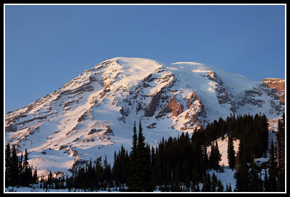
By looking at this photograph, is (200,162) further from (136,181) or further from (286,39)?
(286,39)

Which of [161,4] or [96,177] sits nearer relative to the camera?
[161,4]

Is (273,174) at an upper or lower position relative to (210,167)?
lower

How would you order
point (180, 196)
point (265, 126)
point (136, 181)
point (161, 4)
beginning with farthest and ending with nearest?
point (265, 126)
point (136, 181)
point (161, 4)
point (180, 196)

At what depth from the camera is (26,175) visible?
11344cm

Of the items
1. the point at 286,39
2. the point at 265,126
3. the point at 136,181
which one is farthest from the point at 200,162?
the point at 286,39

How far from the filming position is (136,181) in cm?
5497

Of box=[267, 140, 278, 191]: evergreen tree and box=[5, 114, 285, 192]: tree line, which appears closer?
box=[267, 140, 278, 191]: evergreen tree

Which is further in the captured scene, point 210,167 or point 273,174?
point 210,167

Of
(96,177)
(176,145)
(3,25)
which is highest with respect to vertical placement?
(3,25)

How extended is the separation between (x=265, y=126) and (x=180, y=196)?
102790 mm

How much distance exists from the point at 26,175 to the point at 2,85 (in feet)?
271

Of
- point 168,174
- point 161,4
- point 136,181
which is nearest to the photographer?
point 161,4

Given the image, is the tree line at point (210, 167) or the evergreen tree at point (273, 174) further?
the tree line at point (210, 167)

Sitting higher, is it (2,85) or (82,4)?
(82,4)
